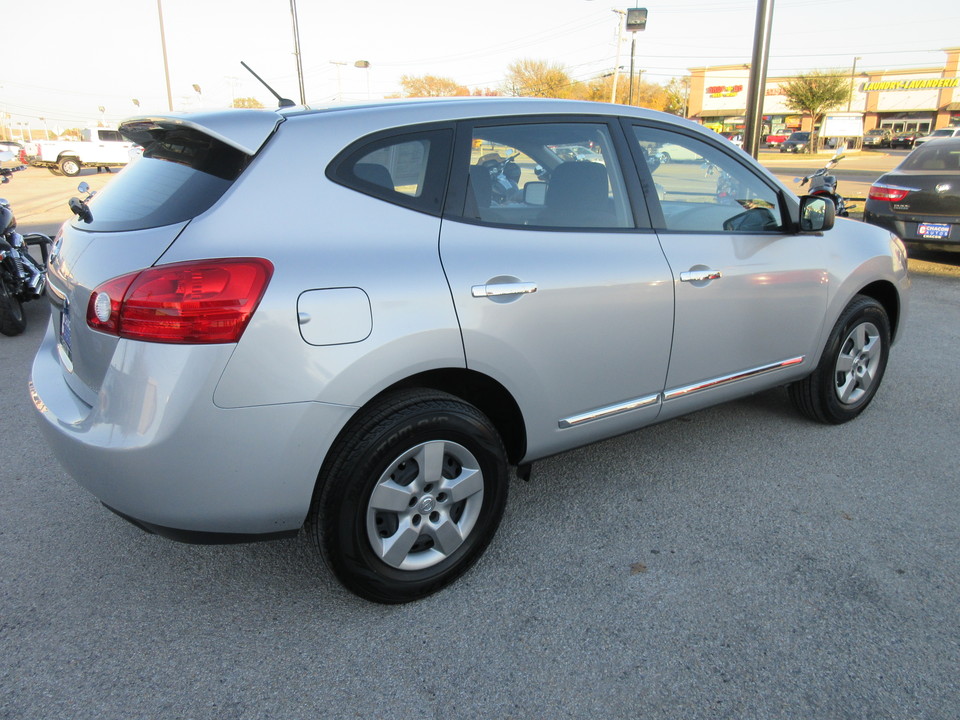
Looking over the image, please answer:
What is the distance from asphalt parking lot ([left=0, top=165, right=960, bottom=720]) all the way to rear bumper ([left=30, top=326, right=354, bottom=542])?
0.47 m

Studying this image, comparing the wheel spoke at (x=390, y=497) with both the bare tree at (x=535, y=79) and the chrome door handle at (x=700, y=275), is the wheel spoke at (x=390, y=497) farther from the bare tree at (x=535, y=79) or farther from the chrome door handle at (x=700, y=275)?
the bare tree at (x=535, y=79)

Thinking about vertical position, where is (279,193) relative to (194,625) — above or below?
above

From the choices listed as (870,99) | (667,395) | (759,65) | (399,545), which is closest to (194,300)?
(399,545)

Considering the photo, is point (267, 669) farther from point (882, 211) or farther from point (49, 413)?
point (882, 211)

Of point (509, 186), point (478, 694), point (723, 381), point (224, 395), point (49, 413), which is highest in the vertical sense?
point (509, 186)

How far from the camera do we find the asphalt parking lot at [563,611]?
207 centimetres

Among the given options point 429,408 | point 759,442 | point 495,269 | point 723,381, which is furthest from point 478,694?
point 759,442

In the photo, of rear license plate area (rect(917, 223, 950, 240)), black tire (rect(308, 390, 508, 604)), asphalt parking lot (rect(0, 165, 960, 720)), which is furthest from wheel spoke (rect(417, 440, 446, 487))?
rear license plate area (rect(917, 223, 950, 240))

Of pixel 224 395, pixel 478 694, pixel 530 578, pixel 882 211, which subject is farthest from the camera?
pixel 882 211

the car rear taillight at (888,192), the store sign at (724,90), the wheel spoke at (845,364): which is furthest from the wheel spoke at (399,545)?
the store sign at (724,90)

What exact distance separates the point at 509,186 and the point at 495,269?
0.42 m

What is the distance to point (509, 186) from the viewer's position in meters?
2.66

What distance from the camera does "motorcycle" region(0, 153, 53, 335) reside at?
5.90m

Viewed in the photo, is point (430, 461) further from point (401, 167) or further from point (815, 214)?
point (815, 214)
